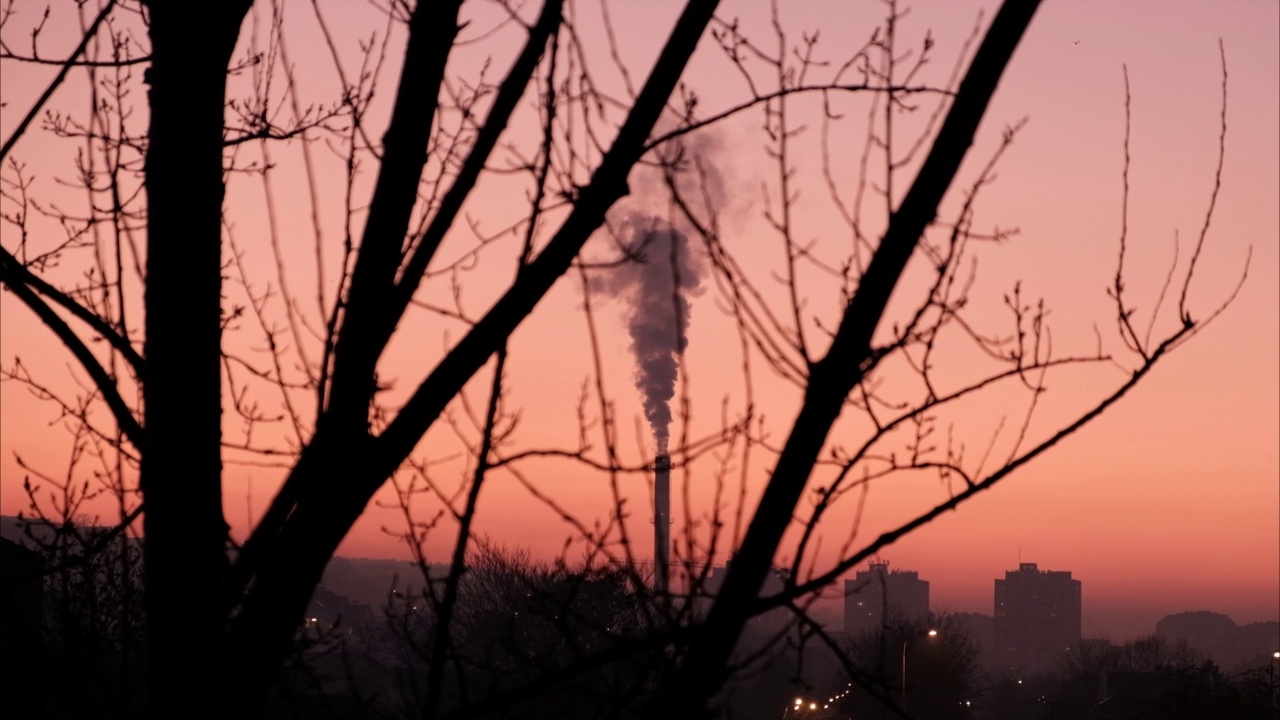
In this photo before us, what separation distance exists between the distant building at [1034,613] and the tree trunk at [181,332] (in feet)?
464

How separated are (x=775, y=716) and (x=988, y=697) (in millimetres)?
31979

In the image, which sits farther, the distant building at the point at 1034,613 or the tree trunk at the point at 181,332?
the distant building at the point at 1034,613

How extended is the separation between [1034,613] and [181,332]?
150 meters

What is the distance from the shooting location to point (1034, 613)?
140 meters

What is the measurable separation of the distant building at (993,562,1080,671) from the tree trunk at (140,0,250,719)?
141 m

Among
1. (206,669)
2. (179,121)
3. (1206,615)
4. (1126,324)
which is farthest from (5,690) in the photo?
(1206,615)

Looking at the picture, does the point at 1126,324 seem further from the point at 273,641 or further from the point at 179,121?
the point at 179,121

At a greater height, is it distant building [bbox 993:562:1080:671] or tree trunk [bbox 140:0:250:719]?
distant building [bbox 993:562:1080:671]

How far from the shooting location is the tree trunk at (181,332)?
2295 mm

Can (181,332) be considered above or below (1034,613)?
below

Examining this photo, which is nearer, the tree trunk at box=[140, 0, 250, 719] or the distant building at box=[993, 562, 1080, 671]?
the tree trunk at box=[140, 0, 250, 719]

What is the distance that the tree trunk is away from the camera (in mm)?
2295

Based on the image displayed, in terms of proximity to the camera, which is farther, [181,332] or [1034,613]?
[1034,613]

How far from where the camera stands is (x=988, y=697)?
223 ft
